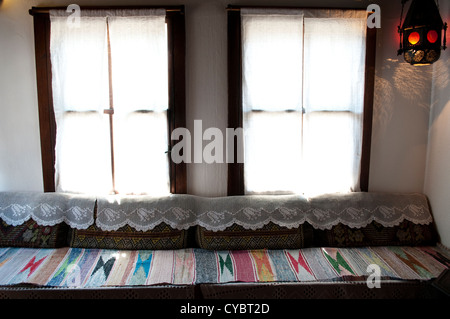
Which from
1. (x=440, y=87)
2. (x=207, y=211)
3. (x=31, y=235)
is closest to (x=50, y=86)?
(x=31, y=235)

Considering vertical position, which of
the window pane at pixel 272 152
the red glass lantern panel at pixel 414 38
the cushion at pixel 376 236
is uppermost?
the red glass lantern panel at pixel 414 38

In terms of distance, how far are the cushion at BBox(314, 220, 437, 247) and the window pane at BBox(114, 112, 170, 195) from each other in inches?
54.1

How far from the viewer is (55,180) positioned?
2.76m

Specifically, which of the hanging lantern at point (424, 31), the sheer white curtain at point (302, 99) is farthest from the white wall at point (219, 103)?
the hanging lantern at point (424, 31)

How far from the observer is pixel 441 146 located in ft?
8.71

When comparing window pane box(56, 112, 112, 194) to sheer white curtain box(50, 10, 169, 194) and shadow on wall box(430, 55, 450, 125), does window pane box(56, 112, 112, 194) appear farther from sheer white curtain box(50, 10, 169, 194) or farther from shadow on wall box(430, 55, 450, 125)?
shadow on wall box(430, 55, 450, 125)

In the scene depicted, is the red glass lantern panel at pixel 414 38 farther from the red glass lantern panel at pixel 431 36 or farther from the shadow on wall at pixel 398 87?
the shadow on wall at pixel 398 87

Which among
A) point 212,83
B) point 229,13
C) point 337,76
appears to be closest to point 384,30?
point 337,76

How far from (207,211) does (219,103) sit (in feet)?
2.93

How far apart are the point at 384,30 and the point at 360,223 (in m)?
1.59

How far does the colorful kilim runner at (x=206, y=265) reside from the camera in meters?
2.20

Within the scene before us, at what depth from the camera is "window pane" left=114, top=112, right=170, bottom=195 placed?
8.86ft

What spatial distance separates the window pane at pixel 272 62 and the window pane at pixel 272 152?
0.10 metres

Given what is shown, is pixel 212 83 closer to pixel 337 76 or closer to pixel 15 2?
pixel 337 76
